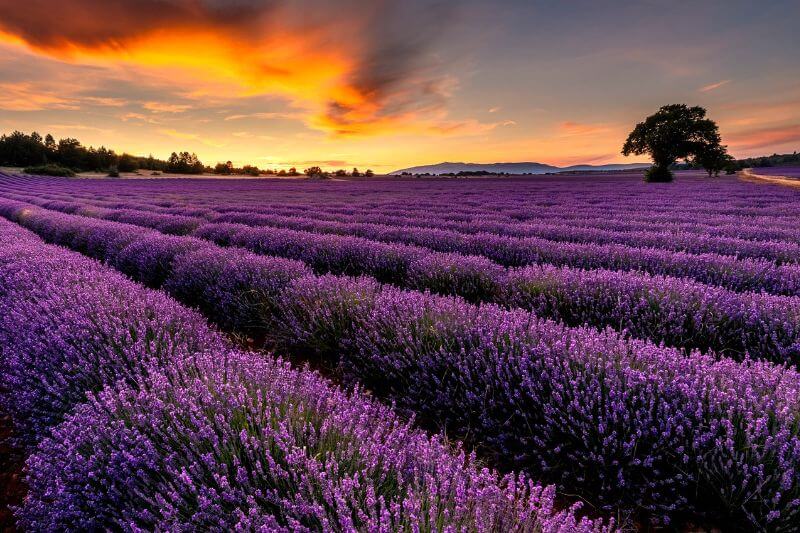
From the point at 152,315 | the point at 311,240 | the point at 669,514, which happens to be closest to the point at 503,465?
the point at 669,514

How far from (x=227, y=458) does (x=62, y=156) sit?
275ft

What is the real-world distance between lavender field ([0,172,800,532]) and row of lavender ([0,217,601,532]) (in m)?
0.01

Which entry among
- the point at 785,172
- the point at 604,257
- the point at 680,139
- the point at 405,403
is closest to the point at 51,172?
the point at 604,257

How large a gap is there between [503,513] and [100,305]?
8.58 ft

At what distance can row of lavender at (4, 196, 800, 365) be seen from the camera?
2.46m

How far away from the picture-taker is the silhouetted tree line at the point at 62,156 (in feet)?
194

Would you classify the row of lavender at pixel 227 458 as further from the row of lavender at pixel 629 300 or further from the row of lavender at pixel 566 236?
the row of lavender at pixel 566 236

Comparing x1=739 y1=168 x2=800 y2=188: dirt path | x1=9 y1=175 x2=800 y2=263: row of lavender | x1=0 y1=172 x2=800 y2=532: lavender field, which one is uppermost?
x1=739 y1=168 x2=800 y2=188: dirt path

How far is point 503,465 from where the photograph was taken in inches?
73.5

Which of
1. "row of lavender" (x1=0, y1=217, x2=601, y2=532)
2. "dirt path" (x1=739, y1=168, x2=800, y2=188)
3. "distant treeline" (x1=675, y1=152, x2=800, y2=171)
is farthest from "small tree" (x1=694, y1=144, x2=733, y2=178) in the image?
"row of lavender" (x1=0, y1=217, x2=601, y2=532)

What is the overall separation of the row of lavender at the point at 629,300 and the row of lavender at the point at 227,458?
4.87 feet

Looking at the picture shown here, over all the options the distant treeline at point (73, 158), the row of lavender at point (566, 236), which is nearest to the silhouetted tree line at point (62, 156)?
the distant treeline at point (73, 158)

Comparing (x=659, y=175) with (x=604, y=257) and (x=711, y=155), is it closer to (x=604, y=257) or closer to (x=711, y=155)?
(x=711, y=155)

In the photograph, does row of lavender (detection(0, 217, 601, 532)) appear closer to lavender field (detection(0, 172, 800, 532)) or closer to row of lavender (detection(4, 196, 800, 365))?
lavender field (detection(0, 172, 800, 532))
